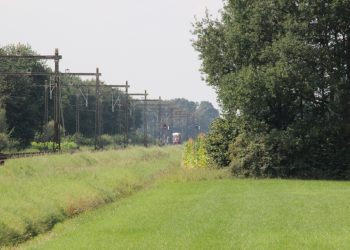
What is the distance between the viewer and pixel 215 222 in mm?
22891

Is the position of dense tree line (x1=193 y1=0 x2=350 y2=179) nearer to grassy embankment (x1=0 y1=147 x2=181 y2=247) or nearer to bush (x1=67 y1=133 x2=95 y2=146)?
grassy embankment (x1=0 y1=147 x2=181 y2=247)

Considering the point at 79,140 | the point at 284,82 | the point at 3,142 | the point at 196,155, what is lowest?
the point at 196,155

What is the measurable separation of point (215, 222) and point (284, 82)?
2114 cm

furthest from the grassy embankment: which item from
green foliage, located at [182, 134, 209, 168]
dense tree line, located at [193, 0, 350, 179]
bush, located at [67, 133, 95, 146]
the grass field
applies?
bush, located at [67, 133, 95, 146]

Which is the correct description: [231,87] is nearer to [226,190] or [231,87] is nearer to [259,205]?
[226,190]

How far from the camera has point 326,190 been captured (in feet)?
118

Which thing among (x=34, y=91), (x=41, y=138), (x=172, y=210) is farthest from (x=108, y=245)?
(x=34, y=91)

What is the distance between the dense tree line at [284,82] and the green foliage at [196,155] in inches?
127

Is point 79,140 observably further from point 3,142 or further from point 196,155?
point 196,155

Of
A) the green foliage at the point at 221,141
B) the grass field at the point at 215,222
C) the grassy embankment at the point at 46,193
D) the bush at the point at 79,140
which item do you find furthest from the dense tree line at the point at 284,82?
the bush at the point at 79,140

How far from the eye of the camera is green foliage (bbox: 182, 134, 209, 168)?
51375 mm

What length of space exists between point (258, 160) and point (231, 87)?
5.39 metres

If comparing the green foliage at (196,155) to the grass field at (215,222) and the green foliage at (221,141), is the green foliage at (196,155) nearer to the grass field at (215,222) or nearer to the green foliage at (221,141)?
the green foliage at (221,141)

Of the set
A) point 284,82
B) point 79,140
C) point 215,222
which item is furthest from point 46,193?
point 79,140
